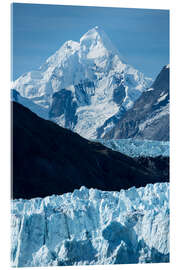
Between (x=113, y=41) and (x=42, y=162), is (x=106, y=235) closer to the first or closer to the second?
(x=42, y=162)

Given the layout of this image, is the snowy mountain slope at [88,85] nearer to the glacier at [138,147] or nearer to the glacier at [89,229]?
the glacier at [138,147]

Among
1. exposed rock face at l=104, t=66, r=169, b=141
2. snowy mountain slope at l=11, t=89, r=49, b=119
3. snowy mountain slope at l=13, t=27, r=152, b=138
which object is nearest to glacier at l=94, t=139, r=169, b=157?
exposed rock face at l=104, t=66, r=169, b=141

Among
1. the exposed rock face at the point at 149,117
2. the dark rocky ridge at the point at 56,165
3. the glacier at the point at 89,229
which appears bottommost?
the glacier at the point at 89,229

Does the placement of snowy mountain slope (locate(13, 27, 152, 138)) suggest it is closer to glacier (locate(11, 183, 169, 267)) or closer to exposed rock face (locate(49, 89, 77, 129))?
exposed rock face (locate(49, 89, 77, 129))

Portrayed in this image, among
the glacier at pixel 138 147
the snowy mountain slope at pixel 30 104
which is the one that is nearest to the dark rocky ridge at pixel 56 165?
the snowy mountain slope at pixel 30 104
